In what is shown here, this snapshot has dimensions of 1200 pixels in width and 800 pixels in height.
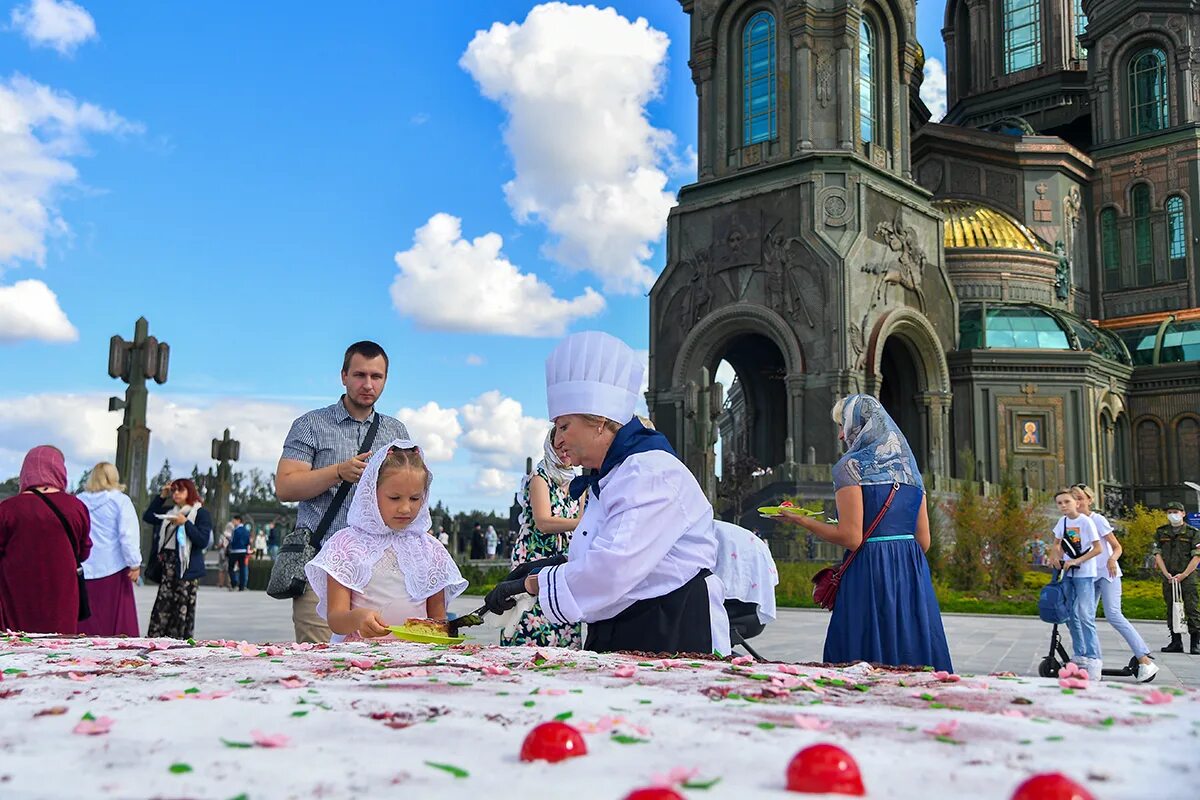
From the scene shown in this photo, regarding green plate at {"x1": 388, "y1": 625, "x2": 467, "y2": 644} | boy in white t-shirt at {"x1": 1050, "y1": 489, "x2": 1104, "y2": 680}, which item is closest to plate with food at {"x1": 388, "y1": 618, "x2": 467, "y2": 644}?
green plate at {"x1": 388, "y1": 625, "x2": 467, "y2": 644}

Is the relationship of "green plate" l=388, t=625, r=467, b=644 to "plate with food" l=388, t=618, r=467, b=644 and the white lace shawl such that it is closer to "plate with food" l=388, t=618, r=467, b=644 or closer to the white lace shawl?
"plate with food" l=388, t=618, r=467, b=644

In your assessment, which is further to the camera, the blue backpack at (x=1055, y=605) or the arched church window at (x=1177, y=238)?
the arched church window at (x=1177, y=238)

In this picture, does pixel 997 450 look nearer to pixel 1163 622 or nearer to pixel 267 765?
pixel 1163 622

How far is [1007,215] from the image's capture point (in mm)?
42750

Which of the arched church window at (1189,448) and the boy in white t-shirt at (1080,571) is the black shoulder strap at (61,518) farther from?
the arched church window at (1189,448)

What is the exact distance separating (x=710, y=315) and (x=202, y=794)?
3334cm

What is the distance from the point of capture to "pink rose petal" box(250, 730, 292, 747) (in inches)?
69.1

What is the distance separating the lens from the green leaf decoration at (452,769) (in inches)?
62.9

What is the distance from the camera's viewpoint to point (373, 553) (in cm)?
477

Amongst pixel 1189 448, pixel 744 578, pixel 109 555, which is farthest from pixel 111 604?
pixel 1189 448

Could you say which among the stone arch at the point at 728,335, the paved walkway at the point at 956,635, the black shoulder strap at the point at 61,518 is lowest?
the paved walkway at the point at 956,635

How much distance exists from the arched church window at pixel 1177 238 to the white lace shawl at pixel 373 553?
45.7 meters

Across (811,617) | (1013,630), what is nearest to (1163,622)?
(1013,630)

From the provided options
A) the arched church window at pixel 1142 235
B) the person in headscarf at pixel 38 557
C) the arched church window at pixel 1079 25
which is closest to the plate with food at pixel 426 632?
the person in headscarf at pixel 38 557
